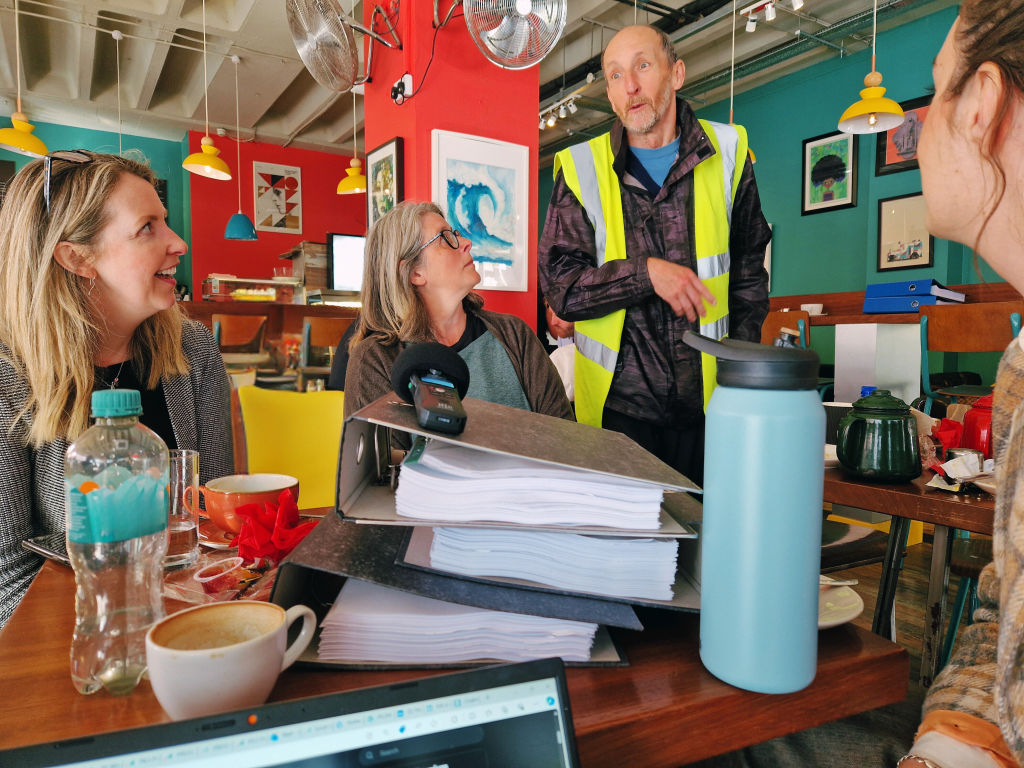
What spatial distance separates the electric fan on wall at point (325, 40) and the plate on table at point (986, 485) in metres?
2.80

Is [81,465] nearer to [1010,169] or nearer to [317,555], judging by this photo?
[317,555]

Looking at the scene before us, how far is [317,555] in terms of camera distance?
0.49 metres

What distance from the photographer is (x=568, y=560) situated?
0.51 metres

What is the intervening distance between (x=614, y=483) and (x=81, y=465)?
0.44m

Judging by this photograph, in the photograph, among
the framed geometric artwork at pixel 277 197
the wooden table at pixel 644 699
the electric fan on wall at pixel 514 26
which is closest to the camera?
the wooden table at pixel 644 699

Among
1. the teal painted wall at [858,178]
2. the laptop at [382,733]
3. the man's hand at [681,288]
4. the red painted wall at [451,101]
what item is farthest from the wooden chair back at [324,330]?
the teal painted wall at [858,178]

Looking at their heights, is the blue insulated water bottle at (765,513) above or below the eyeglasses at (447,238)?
below

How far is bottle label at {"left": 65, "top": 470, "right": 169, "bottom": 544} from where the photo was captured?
0.50 metres

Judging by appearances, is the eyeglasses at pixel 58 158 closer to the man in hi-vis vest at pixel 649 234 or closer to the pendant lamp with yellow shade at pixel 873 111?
the man in hi-vis vest at pixel 649 234

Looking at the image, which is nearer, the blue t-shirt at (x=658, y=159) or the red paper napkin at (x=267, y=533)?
the red paper napkin at (x=267, y=533)

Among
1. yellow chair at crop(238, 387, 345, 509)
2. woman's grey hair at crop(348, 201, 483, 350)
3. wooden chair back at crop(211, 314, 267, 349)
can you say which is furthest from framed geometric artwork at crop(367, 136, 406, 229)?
yellow chair at crop(238, 387, 345, 509)

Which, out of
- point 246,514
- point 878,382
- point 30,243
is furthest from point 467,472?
point 878,382

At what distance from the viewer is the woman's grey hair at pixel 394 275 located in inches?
66.9

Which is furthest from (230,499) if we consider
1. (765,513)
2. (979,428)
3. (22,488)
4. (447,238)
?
(979,428)
